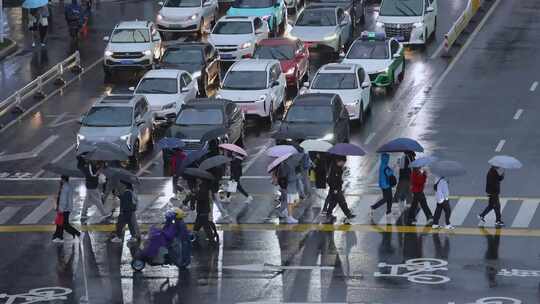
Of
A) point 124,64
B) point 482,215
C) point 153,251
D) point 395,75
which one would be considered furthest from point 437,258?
point 124,64

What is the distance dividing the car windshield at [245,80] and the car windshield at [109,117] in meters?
4.90

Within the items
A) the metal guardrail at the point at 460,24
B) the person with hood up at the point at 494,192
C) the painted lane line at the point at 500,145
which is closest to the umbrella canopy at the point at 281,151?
the person with hood up at the point at 494,192

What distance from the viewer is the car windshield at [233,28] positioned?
2179 inches

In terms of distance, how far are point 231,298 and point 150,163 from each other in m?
14.1

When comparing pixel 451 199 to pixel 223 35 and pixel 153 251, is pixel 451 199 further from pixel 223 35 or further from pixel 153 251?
pixel 223 35

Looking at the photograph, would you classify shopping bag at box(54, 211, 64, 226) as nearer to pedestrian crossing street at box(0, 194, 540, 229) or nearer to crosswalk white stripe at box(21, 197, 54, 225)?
pedestrian crossing street at box(0, 194, 540, 229)

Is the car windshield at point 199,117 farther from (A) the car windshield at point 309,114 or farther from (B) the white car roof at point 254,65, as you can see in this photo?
(B) the white car roof at point 254,65

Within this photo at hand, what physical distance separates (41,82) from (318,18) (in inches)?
447

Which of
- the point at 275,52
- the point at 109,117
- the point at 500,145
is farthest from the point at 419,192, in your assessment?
the point at 275,52

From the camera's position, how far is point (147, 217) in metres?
35.6

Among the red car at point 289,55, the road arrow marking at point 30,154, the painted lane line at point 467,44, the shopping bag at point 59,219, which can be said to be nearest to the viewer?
the shopping bag at point 59,219

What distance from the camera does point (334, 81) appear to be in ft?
153

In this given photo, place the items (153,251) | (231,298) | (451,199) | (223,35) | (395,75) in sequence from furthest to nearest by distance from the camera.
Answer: (223,35)
(395,75)
(451,199)
(153,251)
(231,298)

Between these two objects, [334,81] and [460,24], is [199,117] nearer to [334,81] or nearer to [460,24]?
[334,81]
